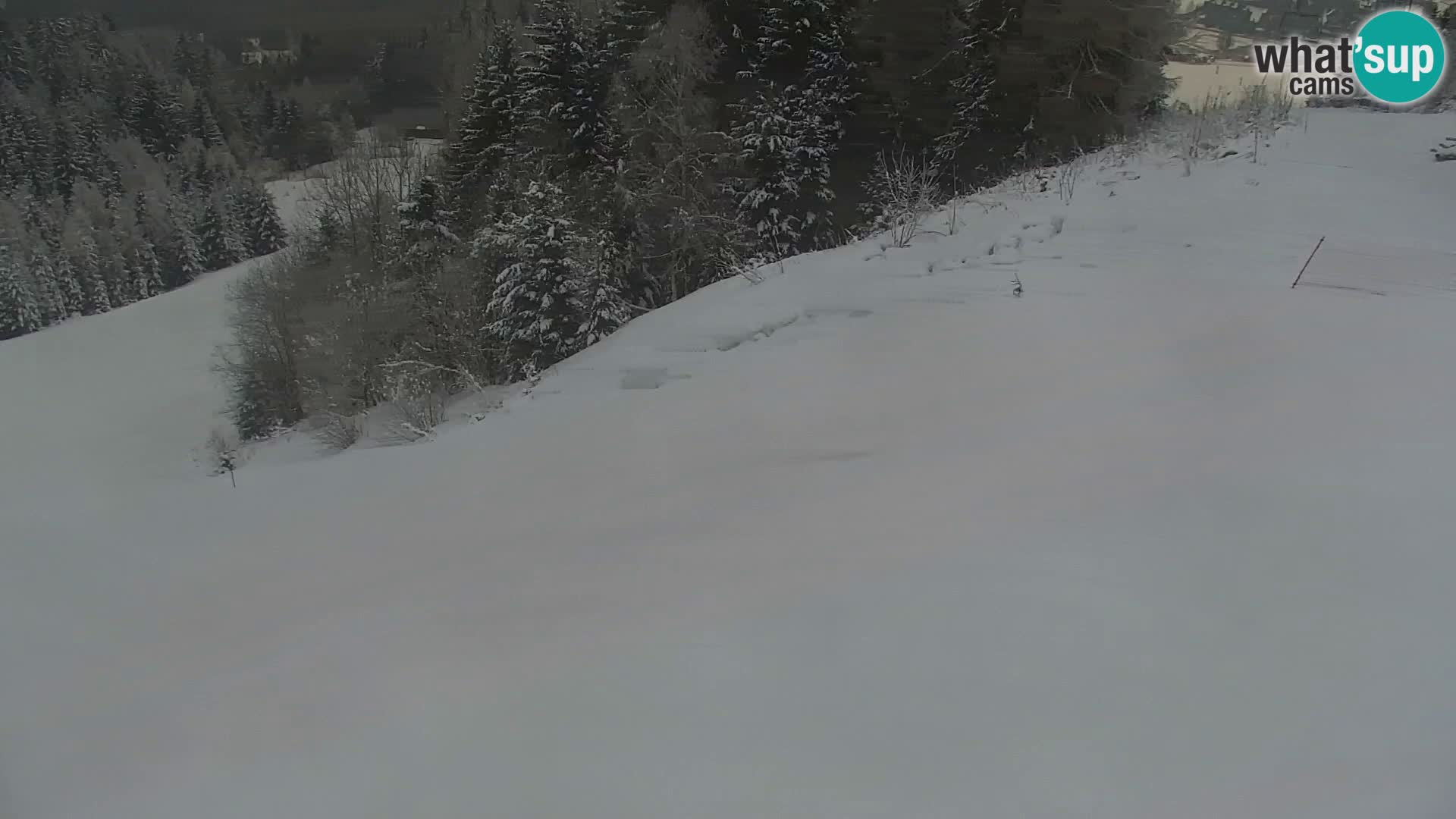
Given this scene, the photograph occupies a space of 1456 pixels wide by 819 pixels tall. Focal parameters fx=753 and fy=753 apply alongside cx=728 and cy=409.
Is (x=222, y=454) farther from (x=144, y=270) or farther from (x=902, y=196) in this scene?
(x=902, y=196)

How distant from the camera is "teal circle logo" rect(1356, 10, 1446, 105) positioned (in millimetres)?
5129

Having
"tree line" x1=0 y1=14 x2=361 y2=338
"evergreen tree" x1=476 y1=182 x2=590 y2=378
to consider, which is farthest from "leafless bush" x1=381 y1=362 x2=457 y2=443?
"tree line" x1=0 y1=14 x2=361 y2=338

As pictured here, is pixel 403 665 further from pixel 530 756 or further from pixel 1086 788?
pixel 1086 788

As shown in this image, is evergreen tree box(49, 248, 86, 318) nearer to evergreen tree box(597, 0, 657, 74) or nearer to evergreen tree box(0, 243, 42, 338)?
evergreen tree box(0, 243, 42, 338)

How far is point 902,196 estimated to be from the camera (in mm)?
7012

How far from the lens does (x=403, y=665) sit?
173 cm

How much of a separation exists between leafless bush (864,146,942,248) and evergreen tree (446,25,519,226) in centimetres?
778

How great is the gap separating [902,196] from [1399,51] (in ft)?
11.5

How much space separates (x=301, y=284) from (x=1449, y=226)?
14.7 m

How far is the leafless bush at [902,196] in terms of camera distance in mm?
5246

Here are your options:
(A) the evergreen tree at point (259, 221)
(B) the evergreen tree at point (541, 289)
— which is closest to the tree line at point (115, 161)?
(A) the evergreen tree at point (259, 221)

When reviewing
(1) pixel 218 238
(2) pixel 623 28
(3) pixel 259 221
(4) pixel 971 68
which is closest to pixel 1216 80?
(4) pixel 971 68

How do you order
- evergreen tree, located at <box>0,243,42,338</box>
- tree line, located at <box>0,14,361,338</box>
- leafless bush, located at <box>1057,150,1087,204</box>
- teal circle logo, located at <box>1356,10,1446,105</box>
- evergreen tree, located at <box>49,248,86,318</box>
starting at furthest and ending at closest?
tree line, located at <box>0,14,361,338</box>, leafless bush, located at <box>1057,150,1087,204</box>, evergreen tree, located at <box>49,248,86,318</box>, teal circle logo, located at <box>1356,10,1446,105</box>, evergreen tree, located at <box>0,243,42,338</box>

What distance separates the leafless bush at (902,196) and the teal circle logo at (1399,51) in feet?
10.0
